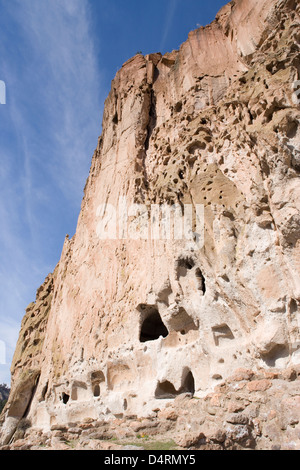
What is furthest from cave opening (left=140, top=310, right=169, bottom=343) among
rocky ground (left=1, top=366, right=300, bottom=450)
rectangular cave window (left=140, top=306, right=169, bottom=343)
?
rocky ground (left=1, top=366, right=300, bottom=450)

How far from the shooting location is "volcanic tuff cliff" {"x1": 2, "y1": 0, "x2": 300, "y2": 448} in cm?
671

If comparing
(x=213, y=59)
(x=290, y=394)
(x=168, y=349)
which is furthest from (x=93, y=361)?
(x=213, y=59)

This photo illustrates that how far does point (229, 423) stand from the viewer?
5492 mm

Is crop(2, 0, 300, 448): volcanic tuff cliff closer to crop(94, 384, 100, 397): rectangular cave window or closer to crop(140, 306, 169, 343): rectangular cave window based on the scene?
crop(140, 306, 169, 343): rectangular cave window

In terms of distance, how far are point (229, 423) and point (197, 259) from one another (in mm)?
4405

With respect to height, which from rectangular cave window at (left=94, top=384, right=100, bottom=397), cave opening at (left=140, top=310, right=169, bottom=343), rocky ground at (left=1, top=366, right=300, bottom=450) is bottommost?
rocky ground at (left=1, top=366, right=300, bottom=450)

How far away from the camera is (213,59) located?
13.5 m

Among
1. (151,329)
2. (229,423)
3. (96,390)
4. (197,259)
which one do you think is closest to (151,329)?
(151,329)

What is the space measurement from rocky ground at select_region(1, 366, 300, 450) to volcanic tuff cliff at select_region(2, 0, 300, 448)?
32mm

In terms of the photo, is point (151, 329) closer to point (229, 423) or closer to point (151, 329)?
point (151, 329)

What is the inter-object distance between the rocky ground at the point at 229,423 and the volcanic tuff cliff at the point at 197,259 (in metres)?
0.03

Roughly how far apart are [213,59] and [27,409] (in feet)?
61.1

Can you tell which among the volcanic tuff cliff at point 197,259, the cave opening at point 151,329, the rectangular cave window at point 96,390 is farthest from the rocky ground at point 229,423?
the cave opening at point 151,329

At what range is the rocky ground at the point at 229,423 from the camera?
5.13 meters
